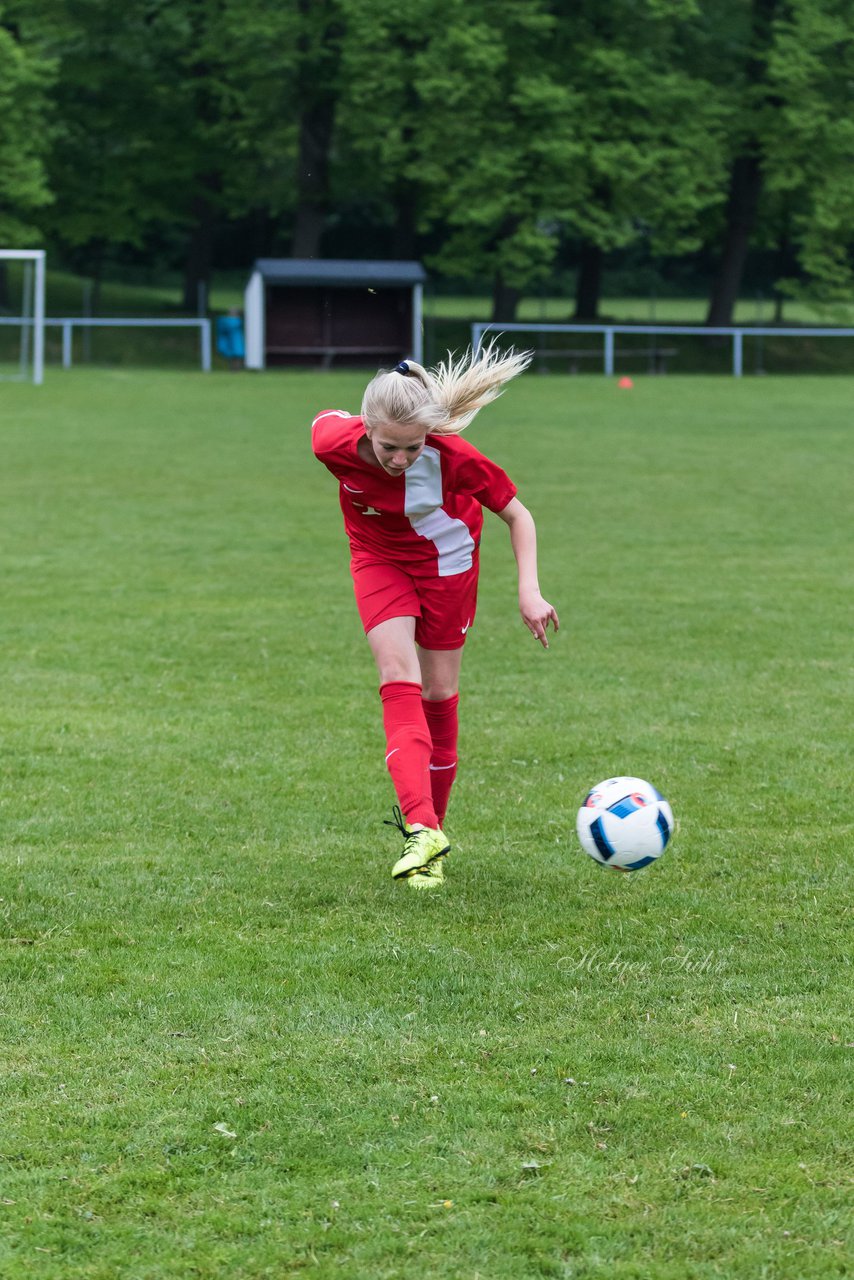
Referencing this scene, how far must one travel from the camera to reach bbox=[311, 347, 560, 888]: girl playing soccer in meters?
5.16

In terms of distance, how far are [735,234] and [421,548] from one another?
44.1m

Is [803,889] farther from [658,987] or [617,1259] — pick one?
[617,1259]

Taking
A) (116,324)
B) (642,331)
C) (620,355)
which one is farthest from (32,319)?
(642,331)

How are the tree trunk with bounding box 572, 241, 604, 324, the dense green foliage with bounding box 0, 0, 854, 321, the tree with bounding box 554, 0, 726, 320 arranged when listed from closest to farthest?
1. the dense green foliage with bounding box 0, 0, 854, 321
2. the tree with bounding box 554, 0, 726, 320
3. the tree trunk with bounding box 572, 241, 604, 324

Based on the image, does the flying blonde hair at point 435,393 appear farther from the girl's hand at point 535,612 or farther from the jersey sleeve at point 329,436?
the girl's hand at point 535,612

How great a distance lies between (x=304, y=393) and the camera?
104 feet

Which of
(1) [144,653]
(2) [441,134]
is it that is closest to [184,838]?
(1) [144,653]

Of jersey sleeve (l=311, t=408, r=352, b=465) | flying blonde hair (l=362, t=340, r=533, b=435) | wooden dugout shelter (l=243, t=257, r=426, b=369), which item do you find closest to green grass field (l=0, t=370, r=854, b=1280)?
jersey sleeve (l=311, t=408, r=352, b=465)

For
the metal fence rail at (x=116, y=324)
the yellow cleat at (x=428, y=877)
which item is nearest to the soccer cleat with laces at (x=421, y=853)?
the yellow cleat at (x=428, y=877)

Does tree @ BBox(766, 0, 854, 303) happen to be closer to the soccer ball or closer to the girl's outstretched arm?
the girl's outstretched arm

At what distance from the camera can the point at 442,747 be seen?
5750 mm

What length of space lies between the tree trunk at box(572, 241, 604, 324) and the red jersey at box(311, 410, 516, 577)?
42.3 m

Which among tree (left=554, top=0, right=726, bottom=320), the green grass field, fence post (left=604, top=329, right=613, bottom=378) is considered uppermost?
tree (left=554, top=0, right=726, bottom=320)

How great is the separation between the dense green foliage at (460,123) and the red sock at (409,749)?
1530 inches
